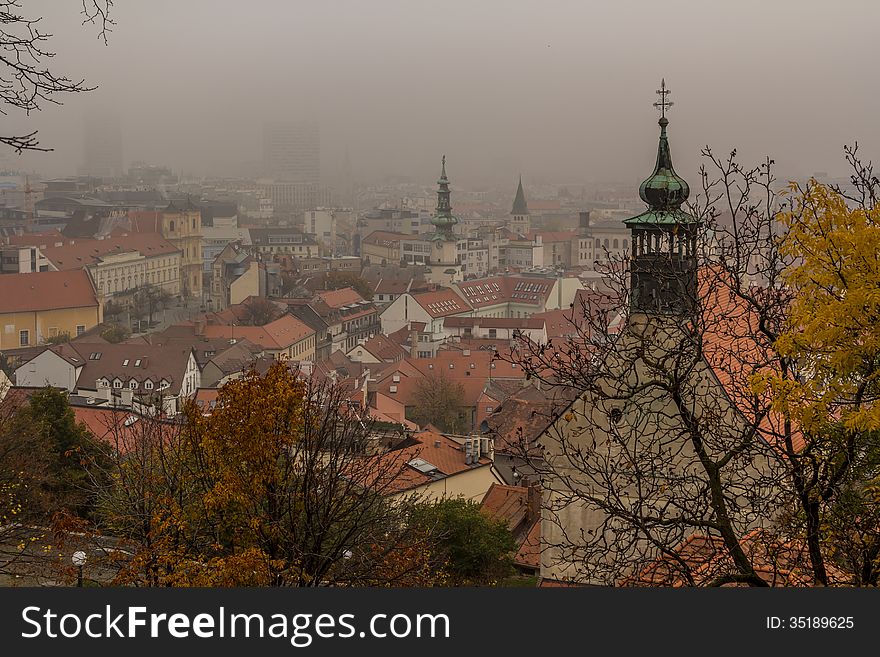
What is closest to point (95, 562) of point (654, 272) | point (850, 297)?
point (654, 272)

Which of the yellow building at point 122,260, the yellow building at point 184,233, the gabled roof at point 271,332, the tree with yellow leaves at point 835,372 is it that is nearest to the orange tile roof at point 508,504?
the tree with yellow leaves at point 835,372

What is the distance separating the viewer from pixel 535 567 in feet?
42.3

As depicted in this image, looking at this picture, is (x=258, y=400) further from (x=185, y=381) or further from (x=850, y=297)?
(x=185, y=381)

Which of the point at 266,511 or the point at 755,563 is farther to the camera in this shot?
the point at 266,511

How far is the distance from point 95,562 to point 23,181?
102 metres

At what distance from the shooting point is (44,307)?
164 feet

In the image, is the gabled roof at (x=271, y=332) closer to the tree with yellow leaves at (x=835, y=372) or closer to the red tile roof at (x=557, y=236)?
the tree with yellow leaves at (x=835, y=372)

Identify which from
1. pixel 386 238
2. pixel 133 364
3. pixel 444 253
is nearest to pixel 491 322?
pixel 444 253

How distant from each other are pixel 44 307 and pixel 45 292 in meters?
1.30

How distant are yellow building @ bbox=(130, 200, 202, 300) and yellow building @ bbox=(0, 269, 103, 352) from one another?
19.8 m

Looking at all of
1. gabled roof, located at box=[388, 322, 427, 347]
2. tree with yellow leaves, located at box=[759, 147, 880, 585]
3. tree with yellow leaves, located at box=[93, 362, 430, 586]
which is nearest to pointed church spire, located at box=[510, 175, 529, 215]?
gabled roof, located at box=[388, 322, 427, 347]

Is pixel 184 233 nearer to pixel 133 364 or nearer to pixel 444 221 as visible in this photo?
pixel 444 221

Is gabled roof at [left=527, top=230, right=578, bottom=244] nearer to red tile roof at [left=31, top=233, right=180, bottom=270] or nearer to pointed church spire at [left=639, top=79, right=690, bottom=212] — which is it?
red tile roof at [left=31, top=233, right=180, bottom=270]

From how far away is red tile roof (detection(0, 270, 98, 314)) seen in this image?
161ft
